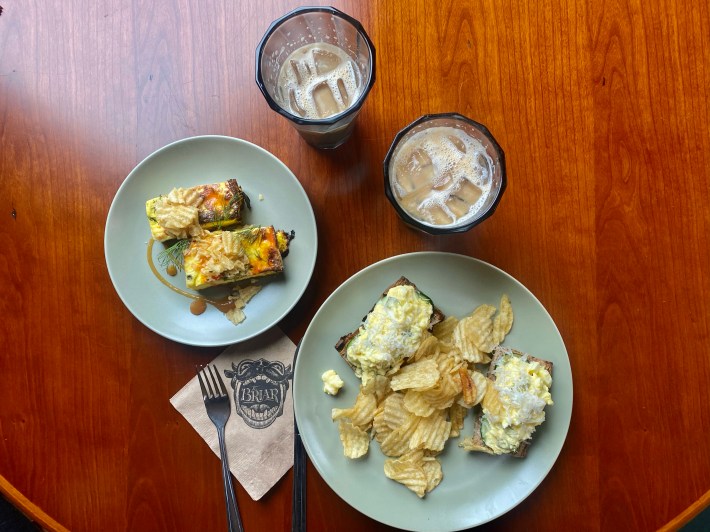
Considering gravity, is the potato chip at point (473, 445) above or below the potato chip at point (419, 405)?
below

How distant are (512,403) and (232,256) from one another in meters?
0.75

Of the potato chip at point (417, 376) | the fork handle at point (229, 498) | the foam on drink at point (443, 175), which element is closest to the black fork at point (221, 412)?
the fork handle at point (229, 498)

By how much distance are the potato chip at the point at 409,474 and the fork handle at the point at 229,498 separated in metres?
0.40

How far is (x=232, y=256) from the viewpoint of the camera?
4.71 ft

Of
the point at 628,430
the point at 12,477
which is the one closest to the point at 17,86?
the point at 12,477

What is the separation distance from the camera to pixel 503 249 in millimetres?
1511

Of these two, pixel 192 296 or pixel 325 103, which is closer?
pixel 325 103

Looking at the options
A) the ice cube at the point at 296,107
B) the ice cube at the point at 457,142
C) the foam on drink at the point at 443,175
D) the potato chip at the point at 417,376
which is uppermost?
the ice cube at the point at 296,107

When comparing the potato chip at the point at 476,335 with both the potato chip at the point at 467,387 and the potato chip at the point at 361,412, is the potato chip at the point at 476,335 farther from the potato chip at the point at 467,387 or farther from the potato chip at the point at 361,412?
the potato chip at the point at 361,412

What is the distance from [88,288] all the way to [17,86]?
0.57 meters

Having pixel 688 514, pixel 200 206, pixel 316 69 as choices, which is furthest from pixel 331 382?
pixel 688 514

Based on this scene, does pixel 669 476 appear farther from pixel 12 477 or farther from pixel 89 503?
→ pixel 12 477

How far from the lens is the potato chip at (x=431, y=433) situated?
137cm

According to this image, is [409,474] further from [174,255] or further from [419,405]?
[174,255]
